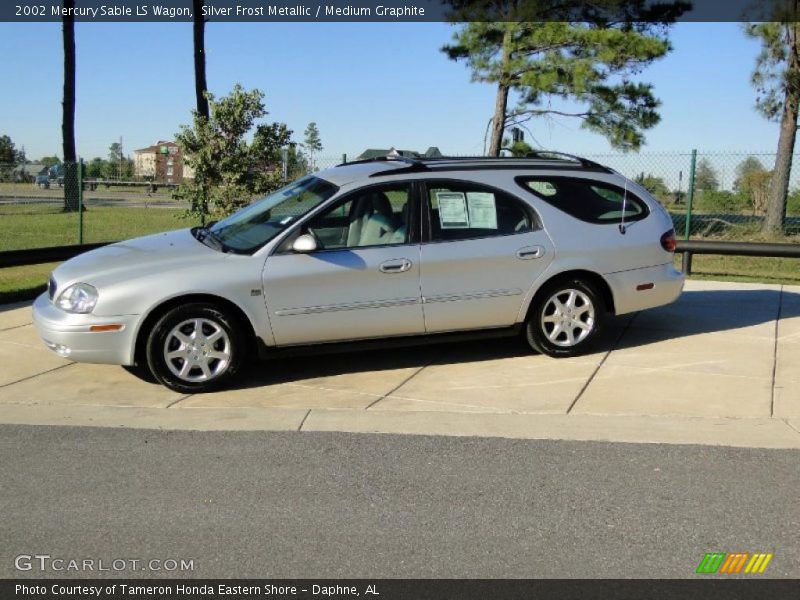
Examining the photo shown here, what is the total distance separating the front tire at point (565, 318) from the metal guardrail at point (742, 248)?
468 cm

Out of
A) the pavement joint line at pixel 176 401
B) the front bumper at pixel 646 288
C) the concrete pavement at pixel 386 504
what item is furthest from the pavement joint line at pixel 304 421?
the front bumper at pixel 646 288

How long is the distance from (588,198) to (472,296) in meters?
1.51

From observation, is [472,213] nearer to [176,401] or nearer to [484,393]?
[484,393]

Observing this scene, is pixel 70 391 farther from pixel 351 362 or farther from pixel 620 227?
pixel 620 227

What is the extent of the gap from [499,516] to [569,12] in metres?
17.3

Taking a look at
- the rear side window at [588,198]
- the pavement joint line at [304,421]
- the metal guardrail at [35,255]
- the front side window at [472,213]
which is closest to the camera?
the pavement joint line at [304,421]

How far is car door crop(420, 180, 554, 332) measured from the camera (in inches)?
278

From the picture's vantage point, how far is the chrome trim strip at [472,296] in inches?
277

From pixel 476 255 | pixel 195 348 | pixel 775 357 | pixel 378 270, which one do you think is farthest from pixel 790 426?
pixel 195 348

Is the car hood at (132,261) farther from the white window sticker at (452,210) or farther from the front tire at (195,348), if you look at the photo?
the white window sticker at (452,210)

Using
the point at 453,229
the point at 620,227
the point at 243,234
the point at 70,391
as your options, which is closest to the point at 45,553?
the point at 70,391

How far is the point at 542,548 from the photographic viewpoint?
156 inches
